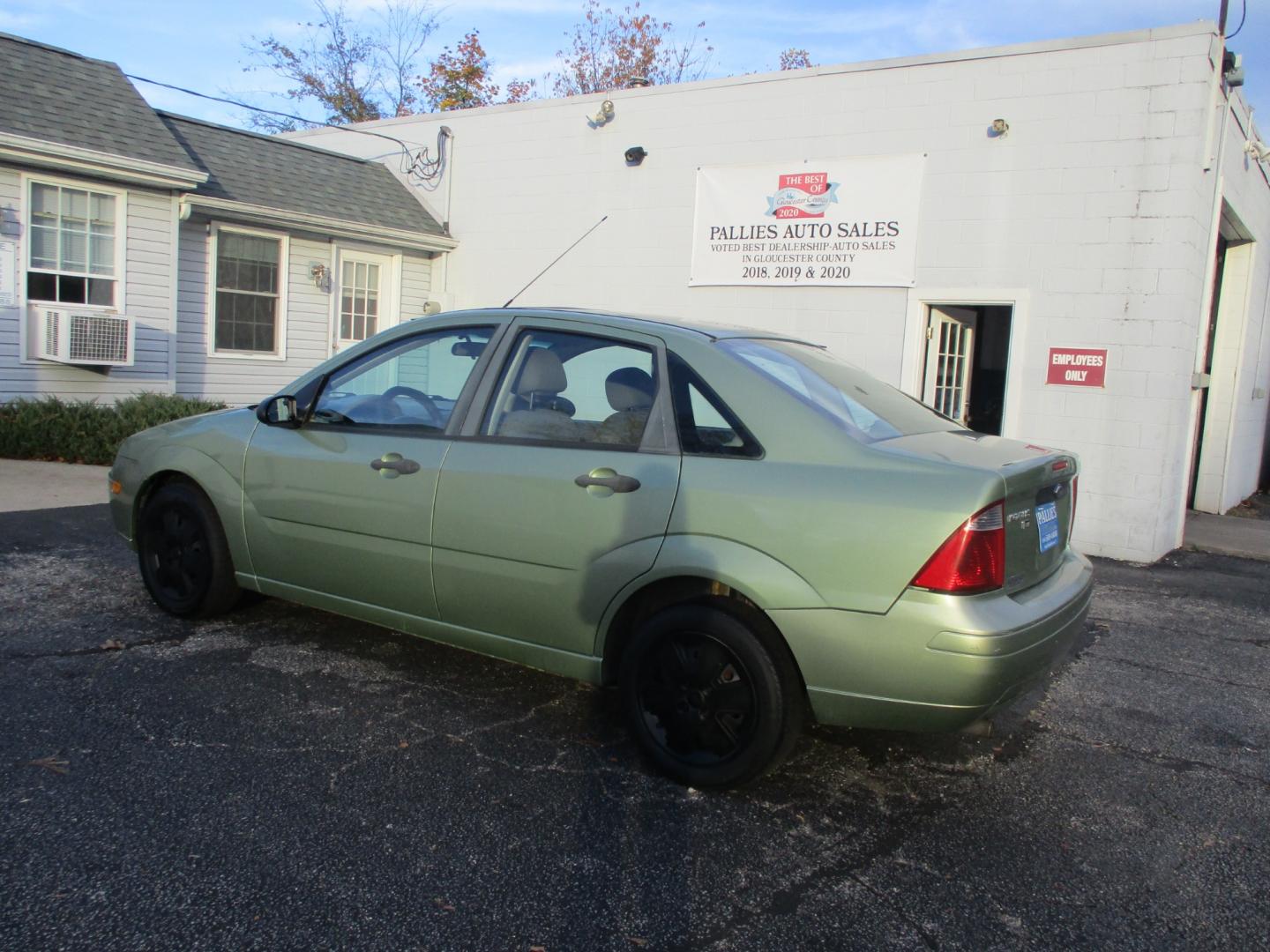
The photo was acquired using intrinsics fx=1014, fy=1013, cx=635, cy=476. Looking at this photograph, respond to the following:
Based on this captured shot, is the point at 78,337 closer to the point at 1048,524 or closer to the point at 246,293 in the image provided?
the point at 246,293

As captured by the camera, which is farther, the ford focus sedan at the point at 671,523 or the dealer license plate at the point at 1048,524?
the dealer license plate at the point at 1048,524

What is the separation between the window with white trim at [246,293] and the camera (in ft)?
41.4

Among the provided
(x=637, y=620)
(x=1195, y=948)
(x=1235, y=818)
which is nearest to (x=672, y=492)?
(x=637, y=620)

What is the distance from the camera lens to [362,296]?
14.3 metres

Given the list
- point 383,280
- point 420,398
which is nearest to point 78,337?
point 383,280

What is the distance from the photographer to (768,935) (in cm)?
266

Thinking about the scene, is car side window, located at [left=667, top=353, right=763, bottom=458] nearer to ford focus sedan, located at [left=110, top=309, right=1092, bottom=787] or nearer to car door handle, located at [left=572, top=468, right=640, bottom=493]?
ford focus sedan, located at [left=110, top=309, right=1092, bottom=787]

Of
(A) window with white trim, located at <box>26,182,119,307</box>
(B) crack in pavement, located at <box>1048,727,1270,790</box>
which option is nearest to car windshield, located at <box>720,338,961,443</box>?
(B) crack in pavement, located at <box>1048,727,1270,790</box>

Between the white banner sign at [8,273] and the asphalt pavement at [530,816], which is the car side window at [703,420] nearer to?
the asphalt pavement at [530,816]

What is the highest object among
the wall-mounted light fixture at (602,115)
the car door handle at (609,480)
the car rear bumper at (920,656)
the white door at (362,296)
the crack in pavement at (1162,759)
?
the wall-mounted light fixture at (602,115)

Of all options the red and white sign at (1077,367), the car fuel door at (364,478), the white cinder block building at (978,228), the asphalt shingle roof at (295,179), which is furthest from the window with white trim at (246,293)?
the red and white sign at (1077,367)

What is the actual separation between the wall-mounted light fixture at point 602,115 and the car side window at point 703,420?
926cm

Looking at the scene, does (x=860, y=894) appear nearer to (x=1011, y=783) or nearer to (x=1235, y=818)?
(x=1011, y=783)

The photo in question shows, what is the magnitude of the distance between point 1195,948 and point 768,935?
1.14m
